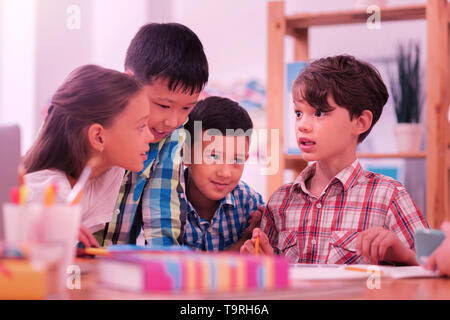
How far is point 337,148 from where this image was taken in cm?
138

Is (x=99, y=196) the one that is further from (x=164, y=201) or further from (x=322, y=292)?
(x=322, y=292)

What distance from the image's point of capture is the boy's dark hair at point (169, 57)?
4.44 feet

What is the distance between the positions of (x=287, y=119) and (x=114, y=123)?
1.48m

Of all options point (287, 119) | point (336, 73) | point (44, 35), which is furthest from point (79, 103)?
point (44, 35)

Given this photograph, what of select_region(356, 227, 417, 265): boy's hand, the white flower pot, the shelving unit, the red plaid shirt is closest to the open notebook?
select_region(356, 227, 417, 265): boy's hand

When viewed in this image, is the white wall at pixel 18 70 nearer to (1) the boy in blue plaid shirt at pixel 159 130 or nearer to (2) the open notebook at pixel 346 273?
(1) the boy in blue plaid shirt at pixel 159 130

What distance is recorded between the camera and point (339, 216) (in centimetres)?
137

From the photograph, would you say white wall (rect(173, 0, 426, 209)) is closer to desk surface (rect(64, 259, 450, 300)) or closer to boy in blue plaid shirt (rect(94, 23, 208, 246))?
boy in blue plaid shirt (rect(94, 23, 208, 246))

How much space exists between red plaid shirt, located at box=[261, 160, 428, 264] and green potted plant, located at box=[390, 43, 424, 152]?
1093 millimetres

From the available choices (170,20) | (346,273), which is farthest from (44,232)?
(170,20)

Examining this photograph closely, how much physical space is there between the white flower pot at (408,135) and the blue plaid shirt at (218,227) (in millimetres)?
1128

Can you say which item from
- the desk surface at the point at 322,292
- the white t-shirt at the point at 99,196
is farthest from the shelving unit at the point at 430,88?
the desk surface at the point at 322,292

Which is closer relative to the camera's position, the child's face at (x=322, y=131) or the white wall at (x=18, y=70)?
the child's face at (x=322, y=131)
